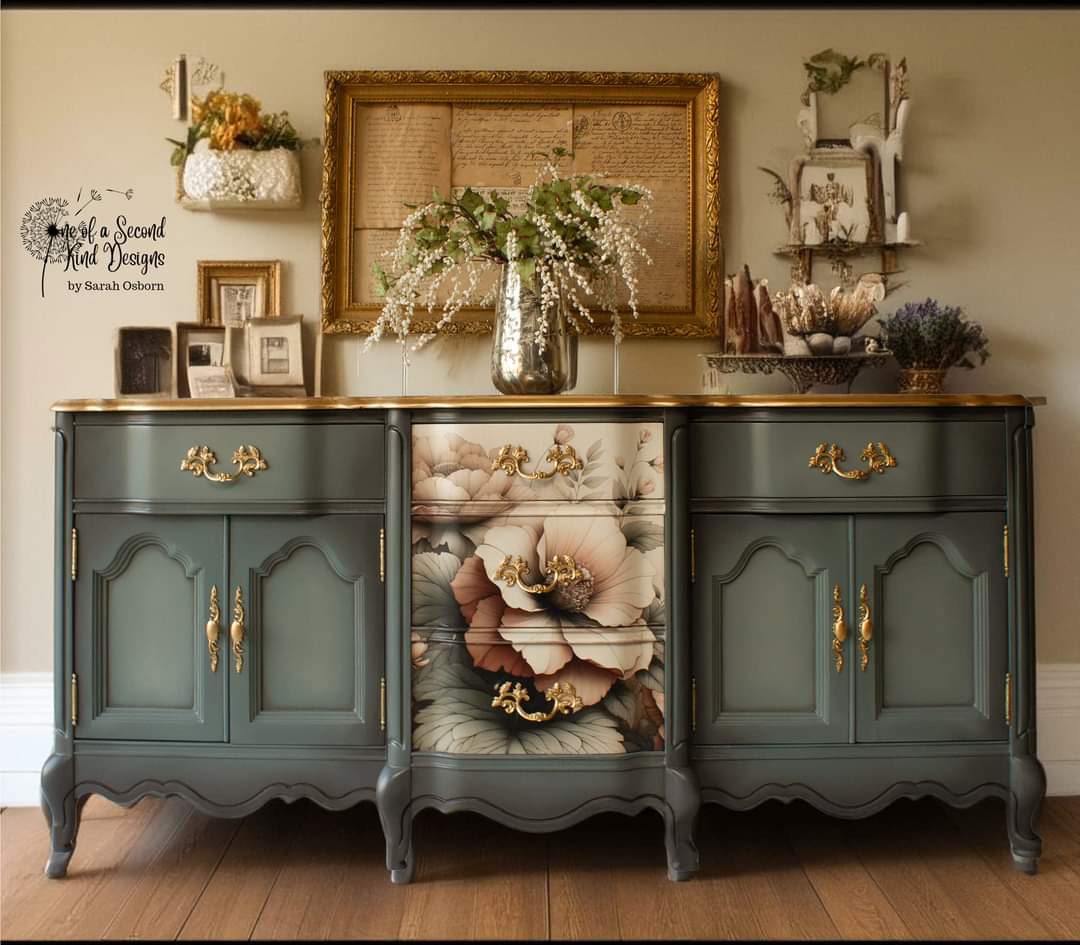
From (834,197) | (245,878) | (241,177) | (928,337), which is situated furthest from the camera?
(834,197)

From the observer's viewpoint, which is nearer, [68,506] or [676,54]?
[68,506]

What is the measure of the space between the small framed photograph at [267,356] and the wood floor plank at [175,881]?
1.07 metres

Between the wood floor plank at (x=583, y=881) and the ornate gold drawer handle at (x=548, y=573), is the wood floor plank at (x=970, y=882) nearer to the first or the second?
the wood floor plank at (x=583, y=881)

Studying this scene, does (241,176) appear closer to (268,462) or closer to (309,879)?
(268,462)

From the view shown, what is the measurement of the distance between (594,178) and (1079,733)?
193cm

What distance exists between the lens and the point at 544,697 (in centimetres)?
203

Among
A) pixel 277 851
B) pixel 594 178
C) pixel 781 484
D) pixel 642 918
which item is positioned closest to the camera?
pixel 642 918

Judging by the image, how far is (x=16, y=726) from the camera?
2592 millimetres

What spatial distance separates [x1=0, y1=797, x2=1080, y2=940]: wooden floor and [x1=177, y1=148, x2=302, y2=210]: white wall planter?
59.8 inches

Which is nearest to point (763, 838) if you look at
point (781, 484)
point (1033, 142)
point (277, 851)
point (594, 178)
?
point (781, 484)

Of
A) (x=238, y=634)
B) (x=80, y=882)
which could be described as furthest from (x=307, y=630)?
(x=80, y=882)

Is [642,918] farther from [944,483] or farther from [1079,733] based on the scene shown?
[1079,733]

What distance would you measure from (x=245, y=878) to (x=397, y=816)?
1.21 feet

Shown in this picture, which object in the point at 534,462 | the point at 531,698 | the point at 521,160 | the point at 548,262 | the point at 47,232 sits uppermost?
the point at 521,160
